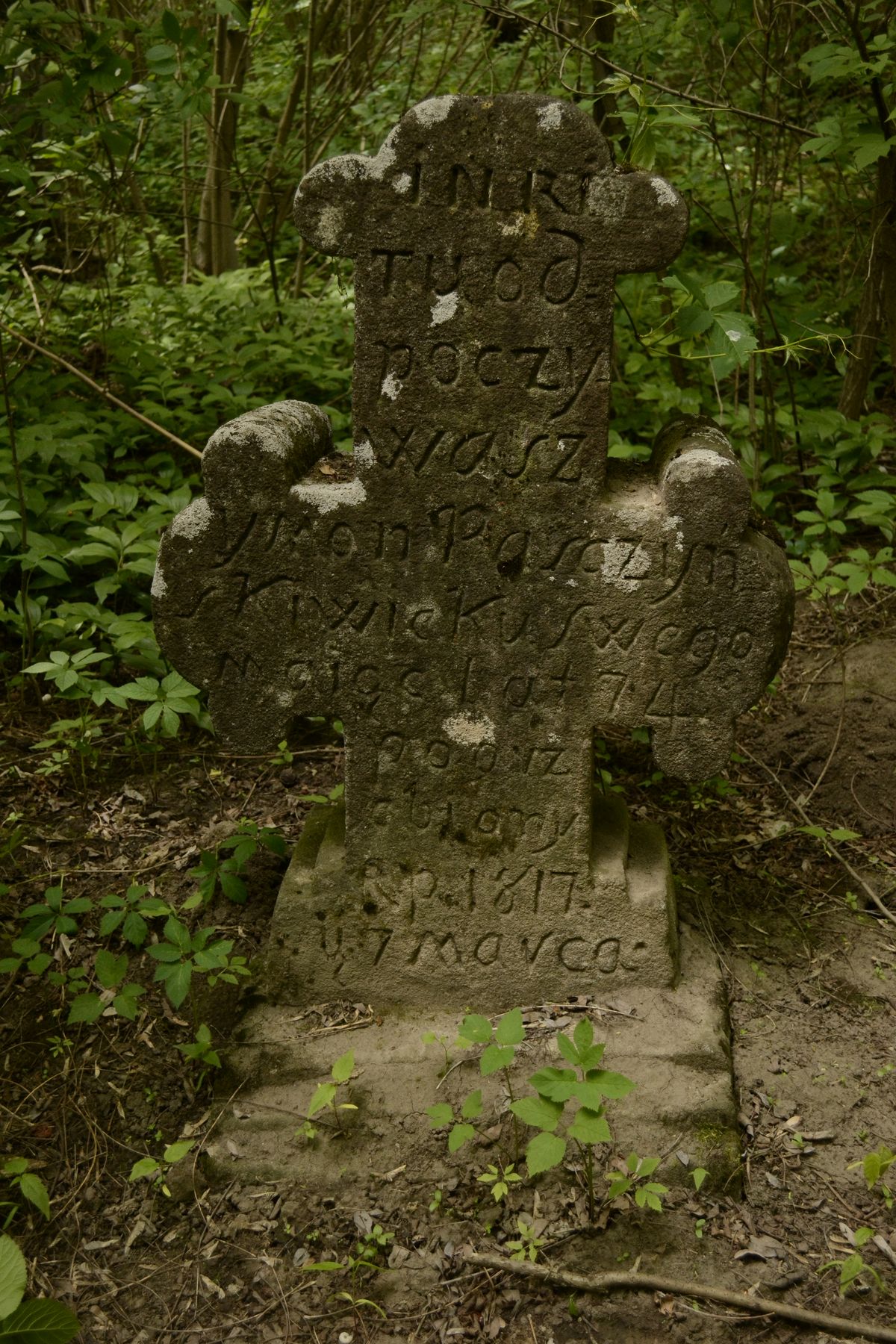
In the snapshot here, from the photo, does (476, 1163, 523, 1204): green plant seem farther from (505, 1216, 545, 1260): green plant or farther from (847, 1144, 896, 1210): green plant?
(847, 1144, 896, 1210): green plant

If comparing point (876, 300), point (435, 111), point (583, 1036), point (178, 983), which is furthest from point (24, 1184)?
point (876, 300)

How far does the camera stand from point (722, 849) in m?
3.65

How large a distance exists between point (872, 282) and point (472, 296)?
10.6 ft

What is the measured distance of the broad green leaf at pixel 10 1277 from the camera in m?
1.84

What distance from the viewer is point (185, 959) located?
2.85 meters

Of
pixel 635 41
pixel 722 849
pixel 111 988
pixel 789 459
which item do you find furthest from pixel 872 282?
pixel 111 988

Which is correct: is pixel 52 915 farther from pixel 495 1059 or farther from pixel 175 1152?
pixel 495 1059

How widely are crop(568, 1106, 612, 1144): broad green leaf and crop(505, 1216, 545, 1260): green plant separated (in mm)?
321

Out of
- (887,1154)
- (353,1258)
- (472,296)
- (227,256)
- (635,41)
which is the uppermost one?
(635,41)

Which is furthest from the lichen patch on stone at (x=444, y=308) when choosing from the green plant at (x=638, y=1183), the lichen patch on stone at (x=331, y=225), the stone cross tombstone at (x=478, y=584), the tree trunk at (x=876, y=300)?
the tree trunk at (x=876, y=300)

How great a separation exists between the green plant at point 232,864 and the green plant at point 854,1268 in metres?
1.76

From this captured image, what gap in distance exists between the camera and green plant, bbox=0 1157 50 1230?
2461mm

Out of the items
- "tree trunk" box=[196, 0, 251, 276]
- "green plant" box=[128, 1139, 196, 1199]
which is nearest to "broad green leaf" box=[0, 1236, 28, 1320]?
"green plant" box=[128, 1139, 196, 1199]

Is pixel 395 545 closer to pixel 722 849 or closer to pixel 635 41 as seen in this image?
pixel 722 849
